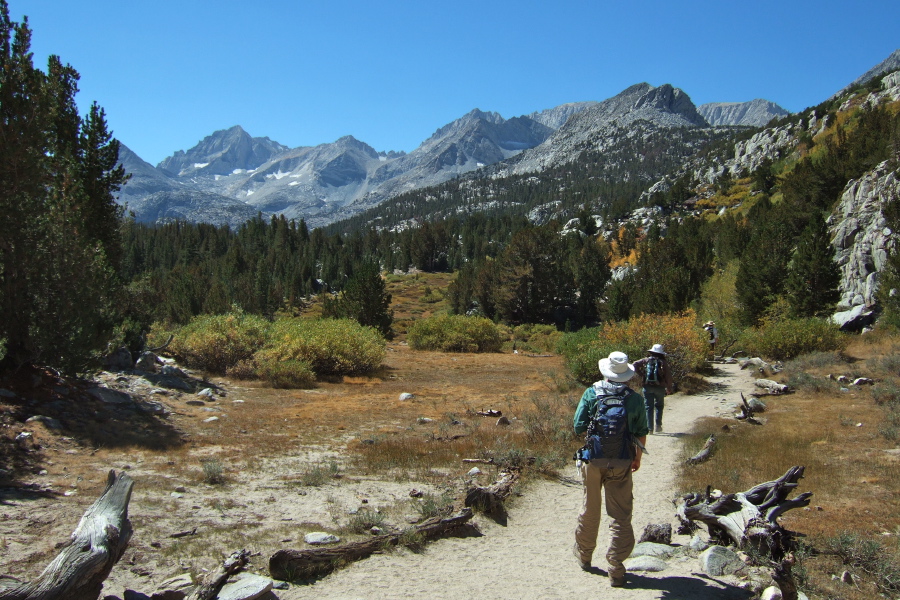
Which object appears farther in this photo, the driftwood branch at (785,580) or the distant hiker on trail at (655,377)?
the distant hiker on trail at (655,377)

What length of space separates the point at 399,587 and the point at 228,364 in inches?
749

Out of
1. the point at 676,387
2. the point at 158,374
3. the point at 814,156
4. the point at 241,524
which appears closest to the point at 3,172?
the point at 158,374

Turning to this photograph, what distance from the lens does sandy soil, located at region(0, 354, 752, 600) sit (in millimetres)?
5090

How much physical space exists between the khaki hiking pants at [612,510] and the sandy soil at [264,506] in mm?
318

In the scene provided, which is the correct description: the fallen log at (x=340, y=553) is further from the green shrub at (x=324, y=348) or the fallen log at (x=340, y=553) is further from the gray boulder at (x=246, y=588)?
the green shrub at (x=324, y=348)

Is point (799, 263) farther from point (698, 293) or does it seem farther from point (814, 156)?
point (814, 156)

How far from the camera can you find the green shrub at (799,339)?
2161cm

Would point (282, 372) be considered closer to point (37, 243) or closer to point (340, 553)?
point (37, 243)

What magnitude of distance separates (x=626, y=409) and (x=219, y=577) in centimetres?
405

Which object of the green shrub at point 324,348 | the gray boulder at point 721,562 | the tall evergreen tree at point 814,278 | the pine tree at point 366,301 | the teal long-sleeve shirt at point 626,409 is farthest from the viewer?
the pine tree at point 366,301

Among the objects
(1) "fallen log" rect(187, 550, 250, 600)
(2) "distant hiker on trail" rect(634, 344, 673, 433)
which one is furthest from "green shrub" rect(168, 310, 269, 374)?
(1) "fallen log" rect(187, 550, 250, 600)

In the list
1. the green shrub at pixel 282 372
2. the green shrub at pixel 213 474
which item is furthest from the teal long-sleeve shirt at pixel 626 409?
the green shrub at pixel 282 372

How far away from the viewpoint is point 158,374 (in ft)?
56.2

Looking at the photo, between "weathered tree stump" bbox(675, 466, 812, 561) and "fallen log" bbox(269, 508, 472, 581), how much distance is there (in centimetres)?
283
